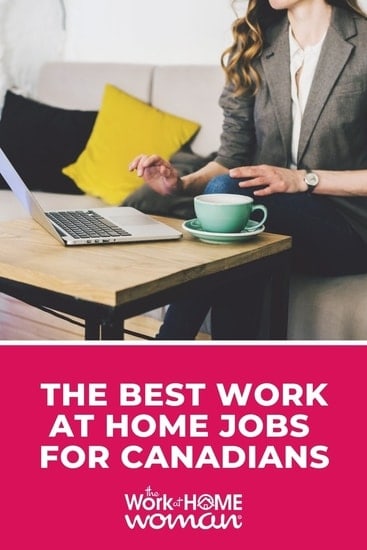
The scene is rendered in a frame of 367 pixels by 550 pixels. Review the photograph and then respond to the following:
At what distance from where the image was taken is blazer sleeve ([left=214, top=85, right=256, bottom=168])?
63.4 inches

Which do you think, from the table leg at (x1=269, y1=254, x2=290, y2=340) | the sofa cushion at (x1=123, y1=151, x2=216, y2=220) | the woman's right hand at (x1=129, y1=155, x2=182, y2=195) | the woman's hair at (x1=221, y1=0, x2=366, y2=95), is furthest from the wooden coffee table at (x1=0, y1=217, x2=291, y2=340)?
the sofa cushion at (x1=123, y1=151, x2=216, y2=220)

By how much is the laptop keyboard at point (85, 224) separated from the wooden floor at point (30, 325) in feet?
2.20

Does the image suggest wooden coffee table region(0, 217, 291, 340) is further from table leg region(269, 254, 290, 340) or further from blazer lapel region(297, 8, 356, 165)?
blazer lapel region(297, 8, 356, 165)

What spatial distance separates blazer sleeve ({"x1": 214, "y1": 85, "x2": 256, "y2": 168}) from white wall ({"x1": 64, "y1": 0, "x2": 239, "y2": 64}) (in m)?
0.98

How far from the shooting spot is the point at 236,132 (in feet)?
5.35

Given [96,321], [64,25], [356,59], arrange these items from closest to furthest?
[96,321]
[356,59]
[64,25]

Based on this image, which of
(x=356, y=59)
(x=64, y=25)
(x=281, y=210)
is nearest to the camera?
(x=281, y=210)

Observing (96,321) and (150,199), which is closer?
(96,321)

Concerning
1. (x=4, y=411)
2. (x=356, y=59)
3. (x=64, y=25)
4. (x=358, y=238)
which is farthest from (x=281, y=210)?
(x=64, y=25)

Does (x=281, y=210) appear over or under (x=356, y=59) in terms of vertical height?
Answer: under

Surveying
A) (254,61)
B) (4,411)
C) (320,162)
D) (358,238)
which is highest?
(254,61)

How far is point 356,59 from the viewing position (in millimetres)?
1481

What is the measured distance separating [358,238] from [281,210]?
0.64 ft

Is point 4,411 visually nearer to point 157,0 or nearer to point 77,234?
point 77,234
